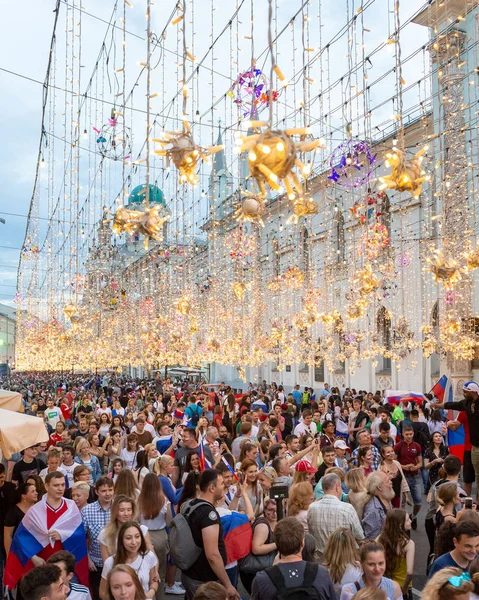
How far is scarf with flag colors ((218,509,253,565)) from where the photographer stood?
215 inches

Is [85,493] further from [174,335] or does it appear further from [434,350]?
[434,350]

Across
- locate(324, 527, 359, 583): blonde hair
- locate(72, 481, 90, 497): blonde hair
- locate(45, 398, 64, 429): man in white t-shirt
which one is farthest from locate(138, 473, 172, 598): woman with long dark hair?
locate(45, 398, 64, 429): man in white t-shirt

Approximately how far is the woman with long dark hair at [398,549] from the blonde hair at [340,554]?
33cm

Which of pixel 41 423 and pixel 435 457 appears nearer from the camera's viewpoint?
pixel 41 423

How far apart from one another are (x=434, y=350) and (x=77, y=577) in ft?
65.2

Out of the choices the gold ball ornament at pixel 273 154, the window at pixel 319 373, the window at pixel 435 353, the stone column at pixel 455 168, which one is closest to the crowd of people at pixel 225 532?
the gold ball ornament at pixel 273 154

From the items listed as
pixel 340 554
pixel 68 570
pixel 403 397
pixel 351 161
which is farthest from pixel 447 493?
pixel 403 397

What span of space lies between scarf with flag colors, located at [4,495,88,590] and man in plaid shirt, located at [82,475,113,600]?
0.37 feet

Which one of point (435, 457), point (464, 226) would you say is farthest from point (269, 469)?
point (464, 226)

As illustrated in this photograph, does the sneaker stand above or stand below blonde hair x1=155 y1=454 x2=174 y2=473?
below

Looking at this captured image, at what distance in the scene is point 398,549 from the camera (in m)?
5.14

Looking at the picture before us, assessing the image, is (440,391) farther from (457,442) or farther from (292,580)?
(292,580)

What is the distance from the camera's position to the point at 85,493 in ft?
22.3

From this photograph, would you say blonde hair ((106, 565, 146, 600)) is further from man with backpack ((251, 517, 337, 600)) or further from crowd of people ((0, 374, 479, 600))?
man with backpack ((251, 517, 337, 600))
